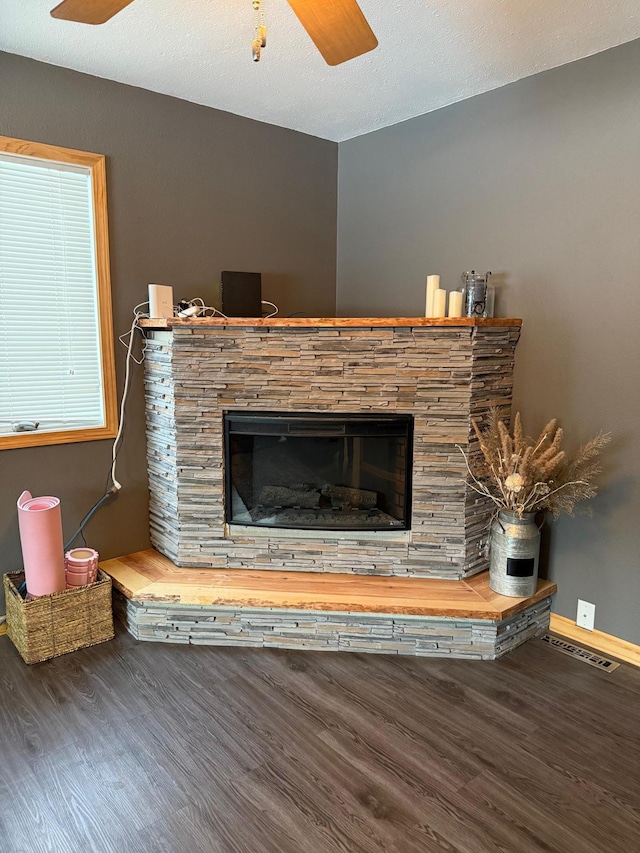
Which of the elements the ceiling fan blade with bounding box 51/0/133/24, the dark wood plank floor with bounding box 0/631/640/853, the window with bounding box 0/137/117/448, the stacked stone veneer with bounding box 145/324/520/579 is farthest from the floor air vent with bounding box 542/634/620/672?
the ceiling fan blade with bounding box 51/0/133/24

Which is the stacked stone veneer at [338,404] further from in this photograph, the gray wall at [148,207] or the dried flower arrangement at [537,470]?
the gray wall at [148,207]

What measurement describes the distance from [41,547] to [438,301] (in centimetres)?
203

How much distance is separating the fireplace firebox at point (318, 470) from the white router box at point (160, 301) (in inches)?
23.5

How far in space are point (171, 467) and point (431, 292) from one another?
59.0 inches

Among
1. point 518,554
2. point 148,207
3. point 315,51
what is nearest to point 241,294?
point 148,207

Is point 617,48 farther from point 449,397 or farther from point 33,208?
point 33,208

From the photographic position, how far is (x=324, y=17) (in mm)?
1523

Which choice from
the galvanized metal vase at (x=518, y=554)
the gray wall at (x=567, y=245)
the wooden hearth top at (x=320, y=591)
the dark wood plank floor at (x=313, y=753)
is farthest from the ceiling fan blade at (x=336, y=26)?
the dark wood plank floor at (x=313, y=753)

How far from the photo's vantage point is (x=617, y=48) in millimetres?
2305

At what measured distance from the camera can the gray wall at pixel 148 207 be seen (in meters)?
2.59

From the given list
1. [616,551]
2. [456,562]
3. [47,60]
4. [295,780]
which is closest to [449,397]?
[456,562]

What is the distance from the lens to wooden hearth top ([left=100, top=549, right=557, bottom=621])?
8.06 ft

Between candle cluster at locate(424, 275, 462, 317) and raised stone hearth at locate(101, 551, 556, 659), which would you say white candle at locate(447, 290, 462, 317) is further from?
raised stone hearth at locate(101, 551, 556, 659)

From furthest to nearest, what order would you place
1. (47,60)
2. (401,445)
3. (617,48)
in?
(401,445) → (47,60) → (617,48)
